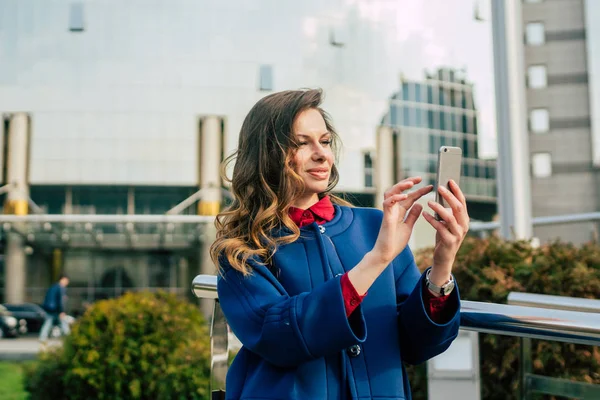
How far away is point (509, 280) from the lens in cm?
354

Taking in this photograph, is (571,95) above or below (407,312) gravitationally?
above

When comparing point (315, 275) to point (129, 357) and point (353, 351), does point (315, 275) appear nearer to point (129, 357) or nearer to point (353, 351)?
point (353, 351)

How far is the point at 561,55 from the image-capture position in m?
31.4

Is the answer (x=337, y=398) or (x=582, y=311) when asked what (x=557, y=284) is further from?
(x=337, y=398)

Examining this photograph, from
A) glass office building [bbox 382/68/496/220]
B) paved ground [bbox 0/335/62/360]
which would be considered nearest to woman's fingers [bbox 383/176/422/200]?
paved ground [bbox 0/335/62/360]

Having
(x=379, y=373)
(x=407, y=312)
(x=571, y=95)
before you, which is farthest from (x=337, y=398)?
(x=571, y=95)

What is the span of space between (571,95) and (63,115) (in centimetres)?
2062

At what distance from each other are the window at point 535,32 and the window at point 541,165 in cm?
488

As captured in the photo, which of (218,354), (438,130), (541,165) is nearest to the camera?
(218,354)

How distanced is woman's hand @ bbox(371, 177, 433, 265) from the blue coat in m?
A: 0.11

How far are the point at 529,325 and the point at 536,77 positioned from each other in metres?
32.2

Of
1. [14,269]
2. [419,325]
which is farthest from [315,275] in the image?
[14,269]

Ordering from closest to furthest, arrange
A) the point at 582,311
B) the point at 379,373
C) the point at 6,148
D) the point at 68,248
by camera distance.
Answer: the point at 379,373
the point at 582,311
the point at 6,148
the point at 68,248

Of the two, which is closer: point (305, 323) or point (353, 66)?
point (305, 323)
